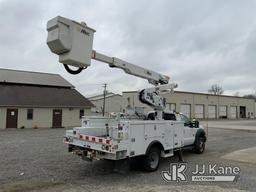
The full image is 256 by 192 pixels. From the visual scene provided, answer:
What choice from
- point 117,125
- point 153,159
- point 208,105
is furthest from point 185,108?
point 117,125

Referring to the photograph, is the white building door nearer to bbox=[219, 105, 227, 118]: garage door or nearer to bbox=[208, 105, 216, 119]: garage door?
bbox=[208, 105, 216, 119]: garage door

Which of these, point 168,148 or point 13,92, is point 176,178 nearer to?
point 168,148

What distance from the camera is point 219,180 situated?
7090 millimetres

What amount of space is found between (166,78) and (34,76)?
27194mm

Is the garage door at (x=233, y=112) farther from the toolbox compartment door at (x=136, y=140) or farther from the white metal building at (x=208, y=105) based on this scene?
the toolbox compartment door at (x=136, y=140)

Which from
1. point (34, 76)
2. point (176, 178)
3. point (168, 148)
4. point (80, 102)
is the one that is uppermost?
point (34, 76)

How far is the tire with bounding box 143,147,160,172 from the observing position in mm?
7529

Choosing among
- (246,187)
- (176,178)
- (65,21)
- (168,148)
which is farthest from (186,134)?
(65,21)

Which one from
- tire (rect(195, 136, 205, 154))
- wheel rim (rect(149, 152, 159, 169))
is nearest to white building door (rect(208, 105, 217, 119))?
tire (rect(195, 136, 205, 154))

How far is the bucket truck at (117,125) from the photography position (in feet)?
20.2

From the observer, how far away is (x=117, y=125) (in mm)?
7059

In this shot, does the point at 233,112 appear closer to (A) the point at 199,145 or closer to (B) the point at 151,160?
(A) the point at 199,145

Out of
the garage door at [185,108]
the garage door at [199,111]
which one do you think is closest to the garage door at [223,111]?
the garage door at [199,111]

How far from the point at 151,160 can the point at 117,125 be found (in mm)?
1662
